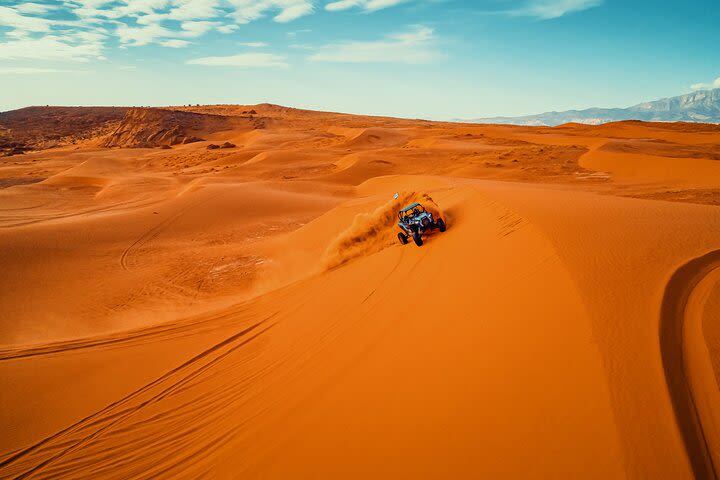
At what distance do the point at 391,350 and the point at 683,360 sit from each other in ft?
9.34

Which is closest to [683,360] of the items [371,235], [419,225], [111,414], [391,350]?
[391,350]

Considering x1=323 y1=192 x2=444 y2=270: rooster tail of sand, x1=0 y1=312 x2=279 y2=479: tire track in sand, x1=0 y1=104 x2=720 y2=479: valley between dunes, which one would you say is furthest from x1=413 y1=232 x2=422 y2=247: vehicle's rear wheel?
x1=0 y1=312 x2=279 y2=479: tire track in sand

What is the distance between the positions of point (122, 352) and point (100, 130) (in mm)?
62229

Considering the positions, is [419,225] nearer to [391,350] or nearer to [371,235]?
[371,235]

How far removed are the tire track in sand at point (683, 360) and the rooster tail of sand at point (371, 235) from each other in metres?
5.44

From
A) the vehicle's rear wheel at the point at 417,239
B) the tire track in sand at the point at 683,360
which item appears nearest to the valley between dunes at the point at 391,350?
the tire track in sand at the point at 683,360

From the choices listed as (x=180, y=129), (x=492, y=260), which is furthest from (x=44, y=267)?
(x=180, y=129)

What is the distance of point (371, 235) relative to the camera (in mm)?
9977

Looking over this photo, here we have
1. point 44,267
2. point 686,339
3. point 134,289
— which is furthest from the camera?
point 44,267

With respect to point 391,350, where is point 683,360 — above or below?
above

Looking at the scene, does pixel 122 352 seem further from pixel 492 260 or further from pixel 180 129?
pixel 180 129

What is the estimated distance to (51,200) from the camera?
846 inches

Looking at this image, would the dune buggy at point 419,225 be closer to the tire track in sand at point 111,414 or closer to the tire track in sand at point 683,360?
the tire track in sand at point 111,414

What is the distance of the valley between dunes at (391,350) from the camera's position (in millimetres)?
2998
